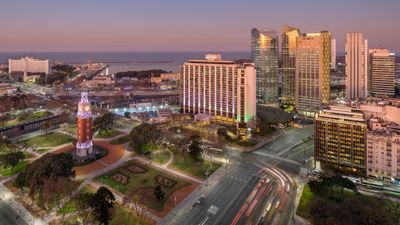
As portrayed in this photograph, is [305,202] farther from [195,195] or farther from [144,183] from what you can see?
[144,183]

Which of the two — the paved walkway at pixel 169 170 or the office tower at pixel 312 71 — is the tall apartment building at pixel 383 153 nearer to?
the paved walkway at pixel 169 170

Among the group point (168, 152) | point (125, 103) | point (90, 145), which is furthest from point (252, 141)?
point (125, 103)

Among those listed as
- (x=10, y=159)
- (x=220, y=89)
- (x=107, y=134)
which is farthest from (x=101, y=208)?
(x=220, y=89)

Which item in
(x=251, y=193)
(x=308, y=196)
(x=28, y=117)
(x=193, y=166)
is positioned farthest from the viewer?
(x=28, y=117)

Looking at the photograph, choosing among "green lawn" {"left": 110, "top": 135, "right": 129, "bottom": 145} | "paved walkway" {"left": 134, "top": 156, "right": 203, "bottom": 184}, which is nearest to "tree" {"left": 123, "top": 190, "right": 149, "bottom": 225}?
"paved walkway" {"left": 134, "top": 156, "right": 203, "bottom": 184}

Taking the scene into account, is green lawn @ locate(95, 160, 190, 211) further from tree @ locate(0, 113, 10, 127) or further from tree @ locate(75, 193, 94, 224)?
tree @ locate(0, 113, 10, 127)

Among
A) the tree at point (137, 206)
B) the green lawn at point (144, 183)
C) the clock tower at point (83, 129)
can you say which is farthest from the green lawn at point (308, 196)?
the clock tower at point (83, 129)

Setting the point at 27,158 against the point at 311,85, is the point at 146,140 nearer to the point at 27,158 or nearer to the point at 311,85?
the point at 27,158
